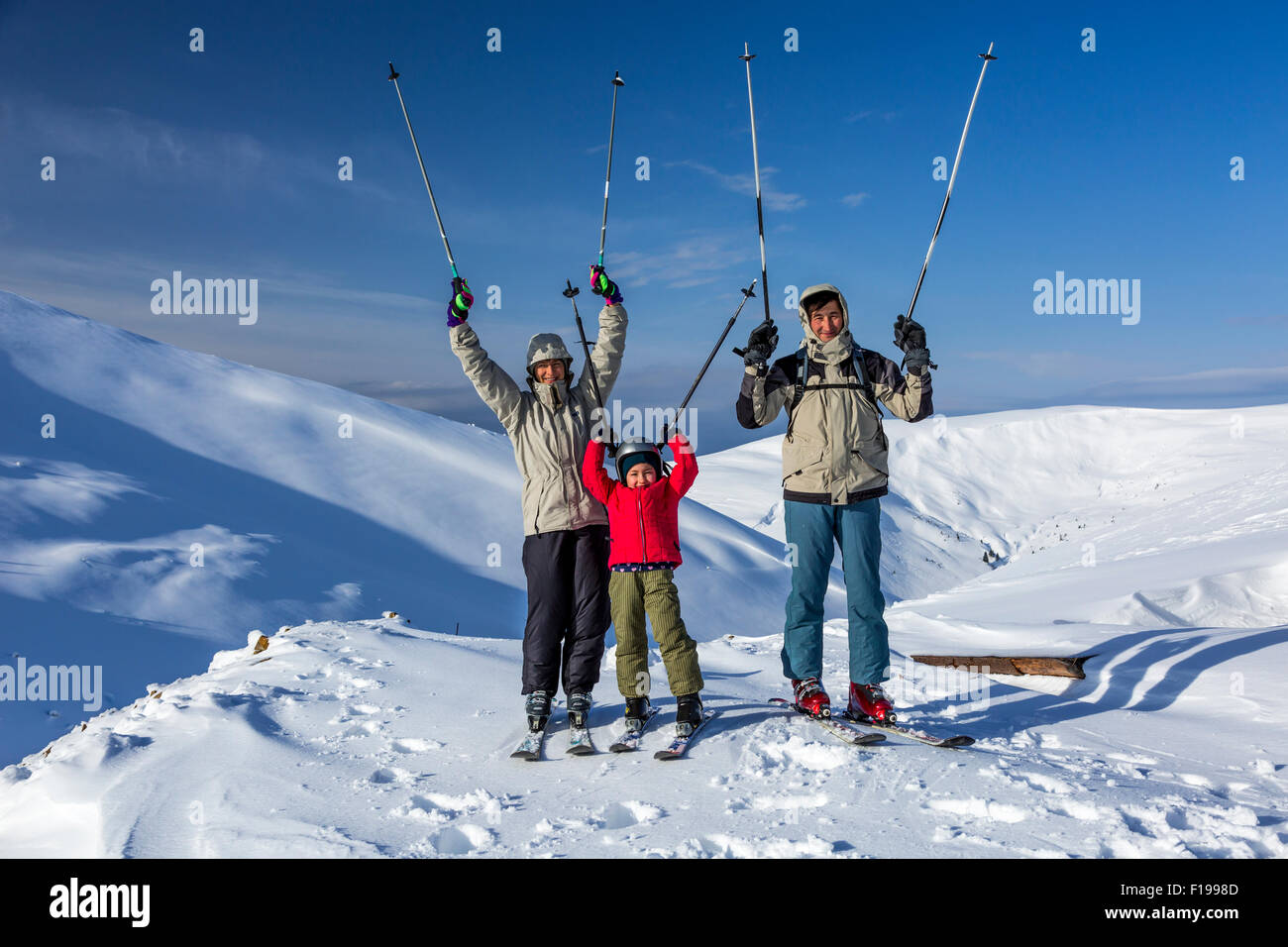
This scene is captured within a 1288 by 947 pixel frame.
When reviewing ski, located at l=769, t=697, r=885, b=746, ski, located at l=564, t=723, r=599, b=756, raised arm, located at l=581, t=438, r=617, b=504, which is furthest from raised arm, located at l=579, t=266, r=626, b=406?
ski, located at l=769, t=697, r=885, b=746

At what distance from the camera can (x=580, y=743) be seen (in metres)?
4.14

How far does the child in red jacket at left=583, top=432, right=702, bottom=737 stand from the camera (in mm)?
4227

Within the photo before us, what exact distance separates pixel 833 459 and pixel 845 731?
60.5 inches

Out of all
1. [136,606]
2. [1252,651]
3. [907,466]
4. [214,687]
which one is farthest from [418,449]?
[907,466]

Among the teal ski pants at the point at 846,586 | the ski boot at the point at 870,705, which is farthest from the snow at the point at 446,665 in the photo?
the teal ski pants at the point at 846,586

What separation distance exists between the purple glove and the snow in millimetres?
2458

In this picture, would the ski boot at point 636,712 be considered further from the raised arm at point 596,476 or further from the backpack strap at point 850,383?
the backpack strap at point 850,383

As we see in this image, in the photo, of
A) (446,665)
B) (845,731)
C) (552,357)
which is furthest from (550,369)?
(446,665)

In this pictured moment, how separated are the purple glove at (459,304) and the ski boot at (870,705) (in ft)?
10.5

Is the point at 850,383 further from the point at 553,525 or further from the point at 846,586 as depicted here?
the point at 553,525

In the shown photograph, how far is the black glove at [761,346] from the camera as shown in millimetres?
4551

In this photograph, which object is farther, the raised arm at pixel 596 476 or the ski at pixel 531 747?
the raised arm at pixel 596 476

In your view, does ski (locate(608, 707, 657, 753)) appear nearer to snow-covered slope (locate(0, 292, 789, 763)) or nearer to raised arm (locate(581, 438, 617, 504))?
raised arm (locate(581, 438, 617, 504))
